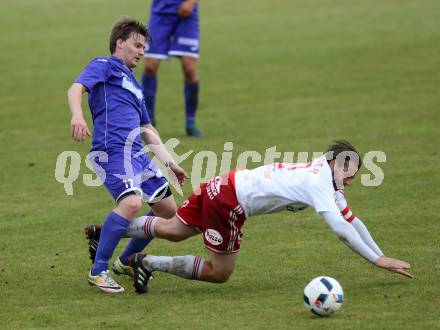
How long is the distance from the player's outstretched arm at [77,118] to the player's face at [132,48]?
56cm

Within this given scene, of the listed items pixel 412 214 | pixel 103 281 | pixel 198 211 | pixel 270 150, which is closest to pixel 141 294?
pixel 103 281

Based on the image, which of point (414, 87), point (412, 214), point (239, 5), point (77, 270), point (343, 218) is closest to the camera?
point (343, 218)

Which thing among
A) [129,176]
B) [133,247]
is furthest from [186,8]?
[129,176]

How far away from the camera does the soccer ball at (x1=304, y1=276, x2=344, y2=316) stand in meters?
6.42

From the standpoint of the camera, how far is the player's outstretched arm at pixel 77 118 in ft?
22.7

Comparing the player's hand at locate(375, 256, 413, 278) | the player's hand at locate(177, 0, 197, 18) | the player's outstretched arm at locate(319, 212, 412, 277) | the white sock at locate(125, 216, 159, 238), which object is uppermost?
the player's hand at locate(177, 0, 197, 18)

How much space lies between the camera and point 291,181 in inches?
269

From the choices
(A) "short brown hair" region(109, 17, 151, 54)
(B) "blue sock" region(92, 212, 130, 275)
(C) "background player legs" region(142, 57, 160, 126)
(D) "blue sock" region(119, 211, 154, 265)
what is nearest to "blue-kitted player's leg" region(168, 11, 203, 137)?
(C) "background player legs" region(142, 57, 160, 126)

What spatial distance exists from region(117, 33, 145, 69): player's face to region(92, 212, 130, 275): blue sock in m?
1.31

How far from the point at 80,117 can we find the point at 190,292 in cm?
154

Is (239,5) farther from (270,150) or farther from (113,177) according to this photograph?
(113,177)

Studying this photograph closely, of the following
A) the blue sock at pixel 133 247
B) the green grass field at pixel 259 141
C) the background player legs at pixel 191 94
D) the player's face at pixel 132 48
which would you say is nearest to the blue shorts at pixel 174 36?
the background player legs at pixel 191 94

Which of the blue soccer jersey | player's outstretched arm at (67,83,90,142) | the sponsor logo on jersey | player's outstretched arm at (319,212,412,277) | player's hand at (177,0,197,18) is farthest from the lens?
player's hand at (177,0,197,18)

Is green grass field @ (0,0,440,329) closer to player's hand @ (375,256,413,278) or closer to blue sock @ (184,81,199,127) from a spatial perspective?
player's hand @ (375,256,413,278)
